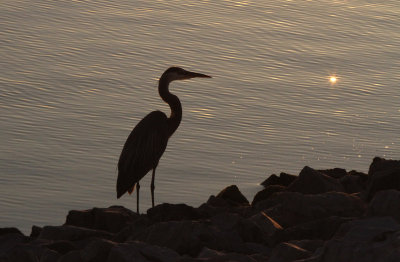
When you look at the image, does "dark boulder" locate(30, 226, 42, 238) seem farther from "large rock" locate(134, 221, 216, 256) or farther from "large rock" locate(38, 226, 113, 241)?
"large rock" locate(134, 221, 216, 256)

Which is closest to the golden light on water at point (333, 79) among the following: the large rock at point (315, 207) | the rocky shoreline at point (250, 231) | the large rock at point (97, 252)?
the rocky shoreline at point (250, 231)

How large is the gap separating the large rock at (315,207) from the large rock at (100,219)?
1662mm

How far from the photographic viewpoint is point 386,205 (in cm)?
1044

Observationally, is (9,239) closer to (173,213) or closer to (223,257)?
(173,213)

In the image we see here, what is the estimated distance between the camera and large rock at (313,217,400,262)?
8.60m

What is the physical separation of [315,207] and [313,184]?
1.38 meters

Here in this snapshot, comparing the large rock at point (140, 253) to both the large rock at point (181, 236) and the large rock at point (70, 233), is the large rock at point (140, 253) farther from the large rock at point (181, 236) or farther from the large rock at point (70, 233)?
the large rock at point (70, 233)

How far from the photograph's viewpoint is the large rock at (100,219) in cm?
1245

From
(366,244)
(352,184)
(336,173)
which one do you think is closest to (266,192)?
(352,184)

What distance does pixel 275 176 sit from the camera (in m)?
14.9

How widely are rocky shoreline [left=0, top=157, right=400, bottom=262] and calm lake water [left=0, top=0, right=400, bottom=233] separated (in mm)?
1870

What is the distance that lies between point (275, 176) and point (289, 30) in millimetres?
8091

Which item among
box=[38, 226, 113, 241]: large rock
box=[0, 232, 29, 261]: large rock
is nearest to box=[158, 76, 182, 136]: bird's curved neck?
box=[38, 226, 113, 241]: large rock

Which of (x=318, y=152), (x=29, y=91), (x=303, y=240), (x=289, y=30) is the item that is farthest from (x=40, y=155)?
(x=289, y=30)
